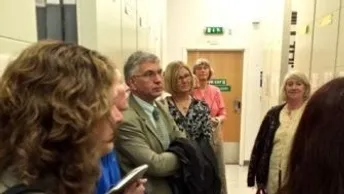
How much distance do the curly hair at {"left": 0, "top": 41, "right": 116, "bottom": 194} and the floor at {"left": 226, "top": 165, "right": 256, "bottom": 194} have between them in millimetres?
4719

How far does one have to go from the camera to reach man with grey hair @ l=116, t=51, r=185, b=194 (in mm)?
1689

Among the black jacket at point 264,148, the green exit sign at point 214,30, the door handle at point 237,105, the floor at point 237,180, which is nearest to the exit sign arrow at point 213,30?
the green exit sign at point 214,30

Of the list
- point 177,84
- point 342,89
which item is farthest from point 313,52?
point 342,89

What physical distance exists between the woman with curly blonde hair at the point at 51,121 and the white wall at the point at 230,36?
5.84m

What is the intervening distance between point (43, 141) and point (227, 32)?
609cm

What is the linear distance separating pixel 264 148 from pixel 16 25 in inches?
92.2

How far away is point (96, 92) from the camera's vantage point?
2.48ft

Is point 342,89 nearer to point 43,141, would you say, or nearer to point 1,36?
point 43,141

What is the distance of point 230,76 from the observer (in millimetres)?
6688

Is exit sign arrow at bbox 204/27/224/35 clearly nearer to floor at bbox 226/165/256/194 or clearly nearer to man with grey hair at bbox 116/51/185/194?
floor at bbox 226/165/256/194

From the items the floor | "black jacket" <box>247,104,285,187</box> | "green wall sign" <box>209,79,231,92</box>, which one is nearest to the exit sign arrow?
"green wall sign" <box>209,79,231,92</box>

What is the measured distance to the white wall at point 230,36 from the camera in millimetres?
6473

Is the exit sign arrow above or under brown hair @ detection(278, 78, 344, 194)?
above

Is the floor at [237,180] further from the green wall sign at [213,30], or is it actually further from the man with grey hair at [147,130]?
the man with grey hair at [147,130]
